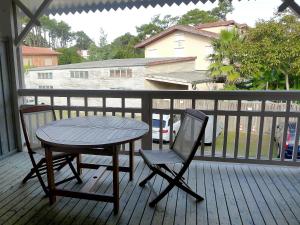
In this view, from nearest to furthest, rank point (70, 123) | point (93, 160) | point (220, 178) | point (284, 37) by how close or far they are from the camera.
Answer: point (70, 123)
point (220, 178)
point (93, 160)
point (284, 37)

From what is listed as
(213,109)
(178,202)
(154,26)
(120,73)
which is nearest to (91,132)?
(178,202)

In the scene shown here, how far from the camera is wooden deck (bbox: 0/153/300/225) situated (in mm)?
2090

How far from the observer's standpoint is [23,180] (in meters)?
2.74

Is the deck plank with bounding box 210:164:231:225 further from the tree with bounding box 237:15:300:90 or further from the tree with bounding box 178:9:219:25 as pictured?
the tree with bounding box 237:15:300:90

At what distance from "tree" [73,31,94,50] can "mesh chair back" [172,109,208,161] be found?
5486 millimetres

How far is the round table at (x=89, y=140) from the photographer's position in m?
2.01

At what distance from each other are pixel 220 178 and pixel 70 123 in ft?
6.17

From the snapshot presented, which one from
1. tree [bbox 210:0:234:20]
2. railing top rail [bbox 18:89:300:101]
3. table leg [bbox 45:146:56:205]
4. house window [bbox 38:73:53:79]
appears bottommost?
table leg [bbox 45:146:56:205]

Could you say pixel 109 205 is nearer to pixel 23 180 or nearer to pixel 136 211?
pixel 136 211

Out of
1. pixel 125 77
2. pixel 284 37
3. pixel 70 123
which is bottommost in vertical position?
pixel 70 123

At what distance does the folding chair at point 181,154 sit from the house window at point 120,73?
3765 millimetres

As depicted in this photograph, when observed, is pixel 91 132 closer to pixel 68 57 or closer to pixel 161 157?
pixel 161 157

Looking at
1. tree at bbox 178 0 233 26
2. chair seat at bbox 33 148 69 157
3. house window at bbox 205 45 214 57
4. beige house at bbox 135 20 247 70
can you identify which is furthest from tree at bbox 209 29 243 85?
chair seat at bbox 33 148 69 157

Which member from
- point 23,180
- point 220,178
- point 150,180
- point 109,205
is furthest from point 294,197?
point 23,180
